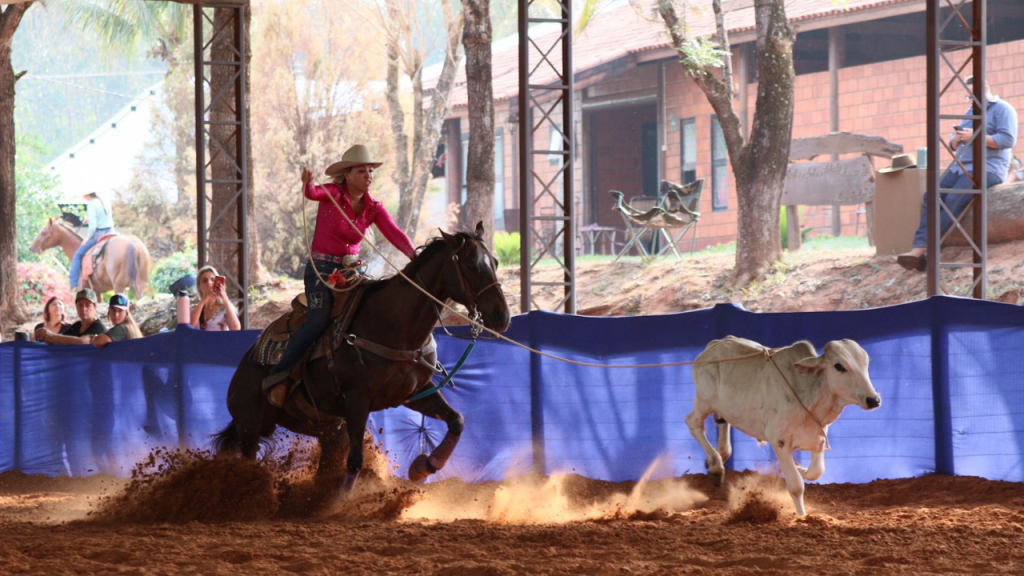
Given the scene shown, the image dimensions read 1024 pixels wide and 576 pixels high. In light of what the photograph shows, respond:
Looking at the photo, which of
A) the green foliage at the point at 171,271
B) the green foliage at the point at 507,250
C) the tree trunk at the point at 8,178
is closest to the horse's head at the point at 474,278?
the tree trunk at the point at 8,178

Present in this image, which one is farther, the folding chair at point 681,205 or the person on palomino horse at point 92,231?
the person on palomino horse at point 92,231

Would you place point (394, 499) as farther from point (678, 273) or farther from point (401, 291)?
point (678, 273)

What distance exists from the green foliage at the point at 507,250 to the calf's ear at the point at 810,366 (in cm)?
2318

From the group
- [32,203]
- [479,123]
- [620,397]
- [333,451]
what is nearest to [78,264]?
[479,123]

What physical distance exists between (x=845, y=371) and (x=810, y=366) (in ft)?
0.73

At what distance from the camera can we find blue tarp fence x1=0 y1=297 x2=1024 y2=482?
8.70m

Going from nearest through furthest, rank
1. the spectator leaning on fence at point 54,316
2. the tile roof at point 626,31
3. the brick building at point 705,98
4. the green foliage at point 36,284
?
1. the spectator leaning on fence at point 54,316
2. the brick building at point 705,98
3. the tile roof at point 626,31
4. the green foliage at point 36,284

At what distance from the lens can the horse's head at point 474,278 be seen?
760 centimetres

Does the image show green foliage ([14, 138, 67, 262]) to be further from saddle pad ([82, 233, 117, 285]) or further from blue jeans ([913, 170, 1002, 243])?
blue jeans ([913, 170, 1002, 243])

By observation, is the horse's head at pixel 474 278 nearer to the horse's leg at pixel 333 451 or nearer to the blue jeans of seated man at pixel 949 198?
the horse's leg at pixel 333 451

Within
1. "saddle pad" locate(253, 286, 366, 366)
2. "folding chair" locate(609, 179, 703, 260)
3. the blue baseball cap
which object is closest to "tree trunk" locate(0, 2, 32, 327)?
the blue baseball cap

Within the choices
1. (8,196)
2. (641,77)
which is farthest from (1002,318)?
(641,77)

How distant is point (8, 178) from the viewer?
2230cm

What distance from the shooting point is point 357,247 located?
8633 millimetres
